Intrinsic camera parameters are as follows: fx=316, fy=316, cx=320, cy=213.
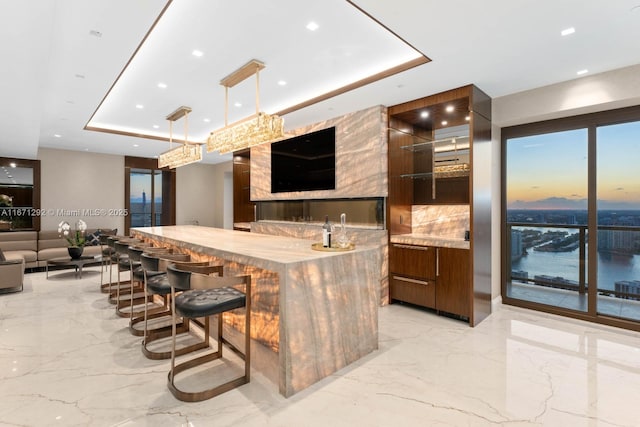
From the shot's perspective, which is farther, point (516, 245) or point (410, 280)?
point (516, 245)

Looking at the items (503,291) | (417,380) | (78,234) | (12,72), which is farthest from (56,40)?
(503,291)

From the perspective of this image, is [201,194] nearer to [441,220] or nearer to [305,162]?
[305,162]

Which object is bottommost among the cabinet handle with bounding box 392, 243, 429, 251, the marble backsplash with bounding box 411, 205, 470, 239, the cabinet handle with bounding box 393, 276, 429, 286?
the cabinet handle with bounding box 393, 276, 429, 286

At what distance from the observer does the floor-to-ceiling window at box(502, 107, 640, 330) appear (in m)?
3.55

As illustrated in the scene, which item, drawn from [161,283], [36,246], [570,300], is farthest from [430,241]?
[36,246]

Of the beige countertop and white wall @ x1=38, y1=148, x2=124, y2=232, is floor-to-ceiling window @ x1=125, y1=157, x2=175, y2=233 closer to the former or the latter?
white wall @ x1=38, y1=148, x2=124, y2=232

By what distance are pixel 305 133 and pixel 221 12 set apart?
2.99 m

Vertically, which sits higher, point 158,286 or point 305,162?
point 305,162

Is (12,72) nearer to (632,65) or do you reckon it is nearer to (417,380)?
(417,380)

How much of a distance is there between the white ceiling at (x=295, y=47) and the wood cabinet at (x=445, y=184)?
33 centimetres

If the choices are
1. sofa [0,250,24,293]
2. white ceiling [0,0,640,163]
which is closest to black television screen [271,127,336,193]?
white ceiling [0,0,640,163]

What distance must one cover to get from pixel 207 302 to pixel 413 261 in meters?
2.71

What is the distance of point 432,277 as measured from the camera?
395 centimetres

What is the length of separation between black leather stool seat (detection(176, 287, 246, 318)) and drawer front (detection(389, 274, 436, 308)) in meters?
2.46
